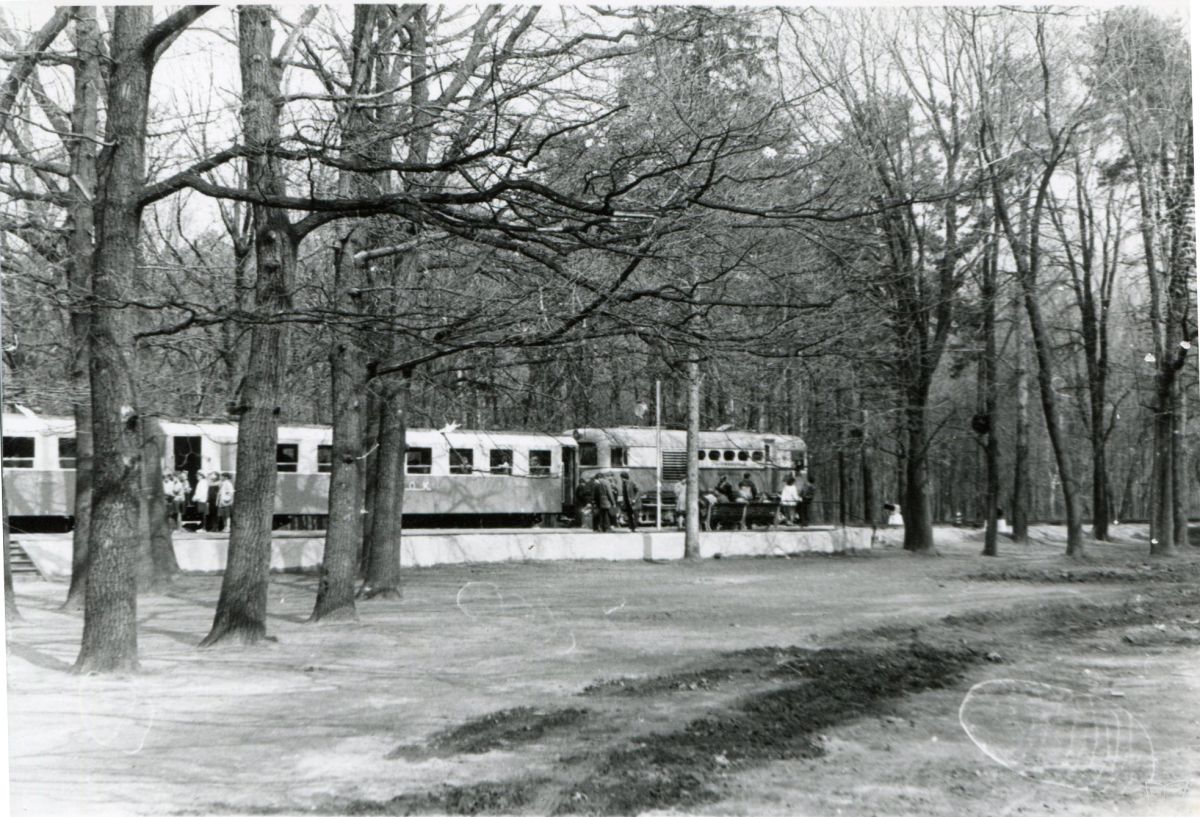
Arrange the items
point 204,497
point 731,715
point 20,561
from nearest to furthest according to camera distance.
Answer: point 731,715, point 20,561, point 204,497

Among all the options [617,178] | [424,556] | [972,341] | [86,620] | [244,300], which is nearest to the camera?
[617,178]

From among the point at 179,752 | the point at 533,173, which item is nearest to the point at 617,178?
the point at 533,173

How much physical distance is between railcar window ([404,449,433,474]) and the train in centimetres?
3

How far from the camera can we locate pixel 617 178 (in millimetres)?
8969

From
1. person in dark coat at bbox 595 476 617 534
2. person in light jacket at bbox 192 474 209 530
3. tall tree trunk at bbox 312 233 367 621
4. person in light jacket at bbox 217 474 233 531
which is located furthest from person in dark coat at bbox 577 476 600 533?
tall tree trunk at bbox 312 233 367 621

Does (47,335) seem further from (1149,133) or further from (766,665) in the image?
(1149,133)

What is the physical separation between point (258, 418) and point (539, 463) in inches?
955

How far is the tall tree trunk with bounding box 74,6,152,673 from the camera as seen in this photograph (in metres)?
10.1

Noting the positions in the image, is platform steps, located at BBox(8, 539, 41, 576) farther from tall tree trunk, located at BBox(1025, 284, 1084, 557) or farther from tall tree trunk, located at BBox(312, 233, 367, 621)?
tall tree trunk, located at BBox(1025, 284, 1084, 557)

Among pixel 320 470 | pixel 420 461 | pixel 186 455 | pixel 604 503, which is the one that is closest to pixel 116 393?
pixel 604 503

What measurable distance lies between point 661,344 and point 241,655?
17.3 ft

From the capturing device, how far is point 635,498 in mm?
34844

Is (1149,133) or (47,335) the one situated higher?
(1149,133)

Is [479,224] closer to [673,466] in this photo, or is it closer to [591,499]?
[591,499]
